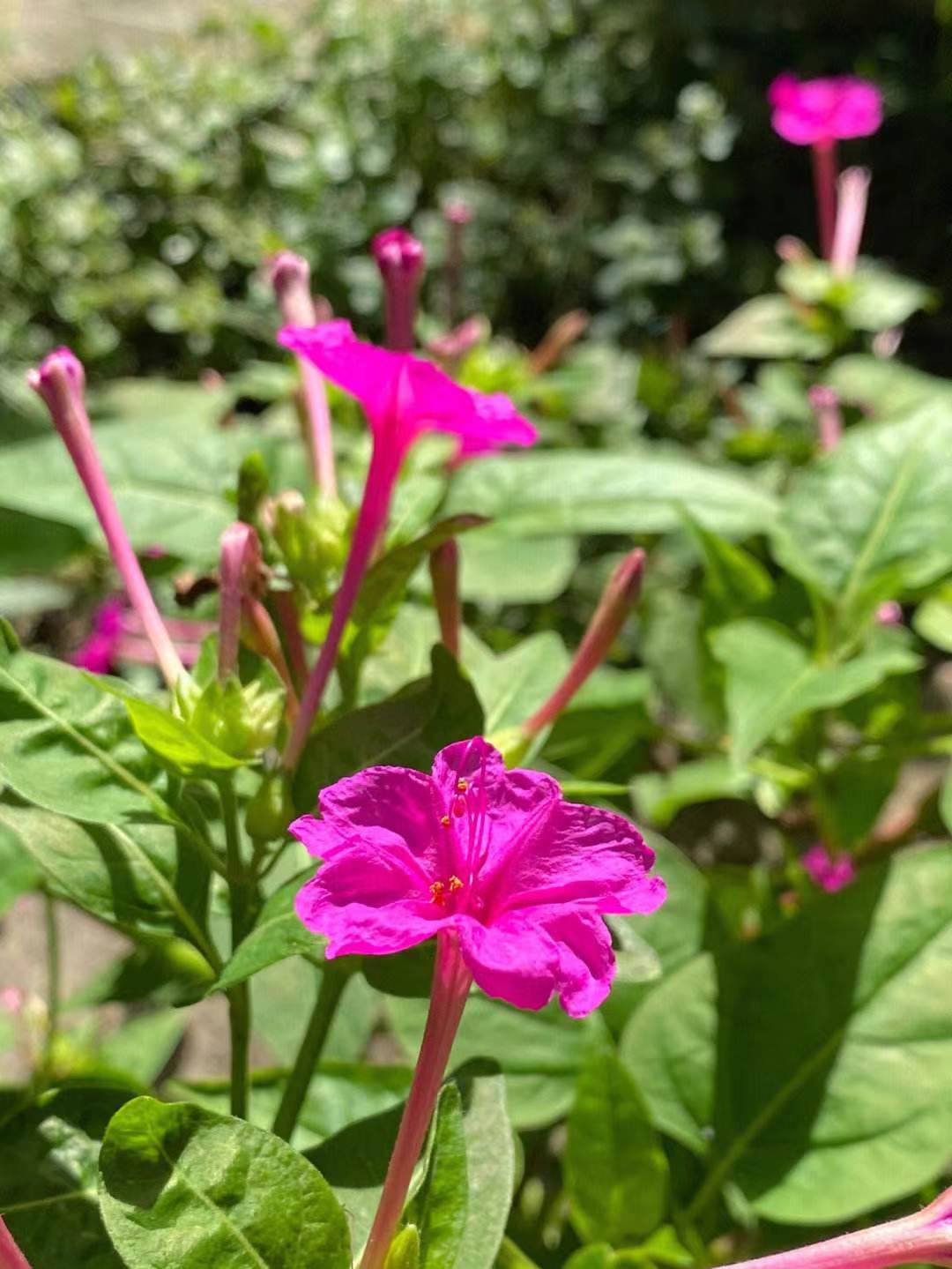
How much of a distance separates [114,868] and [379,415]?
8.6 inches

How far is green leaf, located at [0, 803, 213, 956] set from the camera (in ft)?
1.58

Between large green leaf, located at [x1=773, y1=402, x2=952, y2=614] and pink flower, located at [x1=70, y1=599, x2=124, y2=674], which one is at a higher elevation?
large green leaf, located at [x1=773, y1=402, x2=952, y2=614]

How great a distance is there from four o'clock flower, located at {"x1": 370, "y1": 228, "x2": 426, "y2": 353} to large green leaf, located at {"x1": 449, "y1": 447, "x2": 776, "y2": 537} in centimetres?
22

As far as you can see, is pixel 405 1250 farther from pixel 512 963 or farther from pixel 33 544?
pixel 33 544

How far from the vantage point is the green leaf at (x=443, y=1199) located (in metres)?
0.43

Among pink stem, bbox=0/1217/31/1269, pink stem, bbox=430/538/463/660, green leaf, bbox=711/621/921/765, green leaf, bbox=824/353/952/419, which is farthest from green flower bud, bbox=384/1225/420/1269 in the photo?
green leaf, bbox=824/353/952/419

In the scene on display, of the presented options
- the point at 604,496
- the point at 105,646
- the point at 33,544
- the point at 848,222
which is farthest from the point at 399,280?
the point at 848,222

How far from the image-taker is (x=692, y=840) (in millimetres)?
1292

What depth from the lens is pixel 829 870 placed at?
894 millimetres

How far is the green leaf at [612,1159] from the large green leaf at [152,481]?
1.21 feet

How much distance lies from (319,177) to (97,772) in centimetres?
200

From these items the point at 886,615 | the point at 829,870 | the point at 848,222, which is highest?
the point at 848,222

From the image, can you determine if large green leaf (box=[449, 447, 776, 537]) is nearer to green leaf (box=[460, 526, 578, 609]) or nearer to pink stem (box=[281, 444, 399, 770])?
green leaf (box=[460, 526, 578, 609])

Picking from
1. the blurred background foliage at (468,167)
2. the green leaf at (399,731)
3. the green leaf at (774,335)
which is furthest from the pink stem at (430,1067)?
the blurred background foliage at (468,167)
